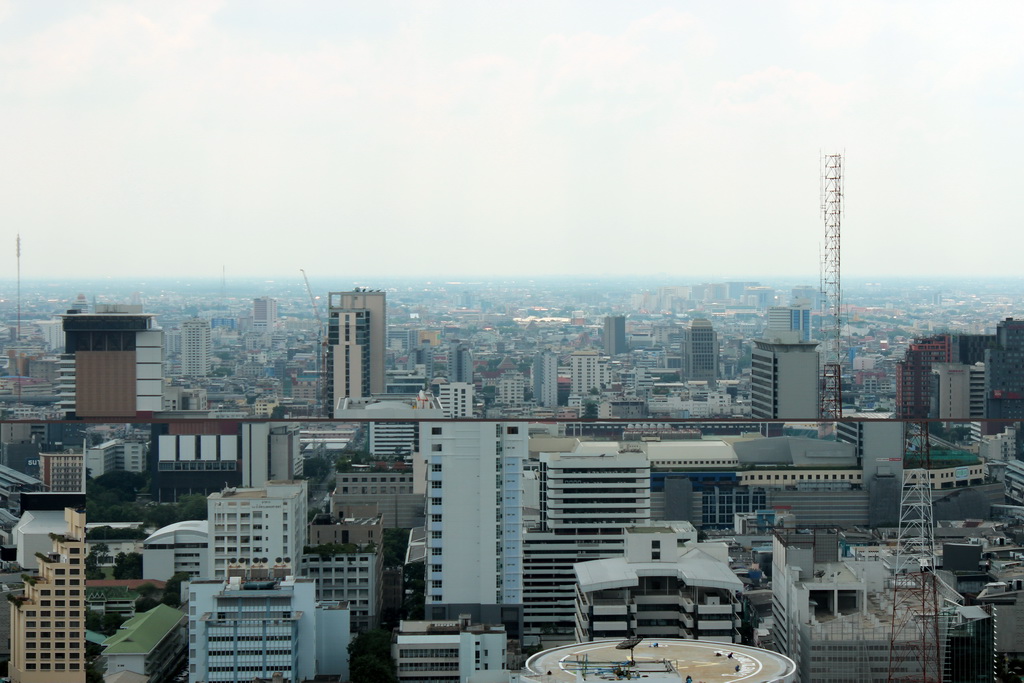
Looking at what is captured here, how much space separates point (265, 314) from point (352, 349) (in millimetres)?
10679

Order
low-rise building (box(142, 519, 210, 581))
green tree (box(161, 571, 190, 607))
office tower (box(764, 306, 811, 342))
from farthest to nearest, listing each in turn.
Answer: office tower (box(764, 306, 811, 342)) → low-rise building (box(142, 519, 210, 581)) → green tree (box(161, 571, 190, 607))

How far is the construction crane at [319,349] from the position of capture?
22281 millimetres

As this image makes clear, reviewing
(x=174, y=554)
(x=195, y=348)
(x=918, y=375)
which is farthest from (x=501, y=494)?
(x=195, y=348)

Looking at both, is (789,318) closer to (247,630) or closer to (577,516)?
(577,516)

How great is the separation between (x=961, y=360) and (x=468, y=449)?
40.7 ft

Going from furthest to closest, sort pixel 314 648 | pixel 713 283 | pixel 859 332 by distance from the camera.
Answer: pixel 713 283 < pixel 859 332 < pixel 314 648

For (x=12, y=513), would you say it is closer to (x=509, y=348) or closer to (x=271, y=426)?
(x=271, y=426)

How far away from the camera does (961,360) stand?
2008 cm

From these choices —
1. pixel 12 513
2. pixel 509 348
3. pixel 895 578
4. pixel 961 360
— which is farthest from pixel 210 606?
pixel 509 348

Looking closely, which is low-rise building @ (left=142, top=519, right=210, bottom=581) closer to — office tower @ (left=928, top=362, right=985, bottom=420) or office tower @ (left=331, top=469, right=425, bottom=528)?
office tower @ (left=331, top=469, right=425, bottom=528)

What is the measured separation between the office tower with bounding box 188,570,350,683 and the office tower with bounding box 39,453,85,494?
719cm

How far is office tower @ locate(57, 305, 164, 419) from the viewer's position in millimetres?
15664

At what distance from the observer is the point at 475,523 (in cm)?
→ 946

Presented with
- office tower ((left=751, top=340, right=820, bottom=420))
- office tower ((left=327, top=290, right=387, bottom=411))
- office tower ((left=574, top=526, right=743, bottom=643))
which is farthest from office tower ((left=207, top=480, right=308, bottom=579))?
office tower ((left=327, top=290, right=387, bottom=411))
